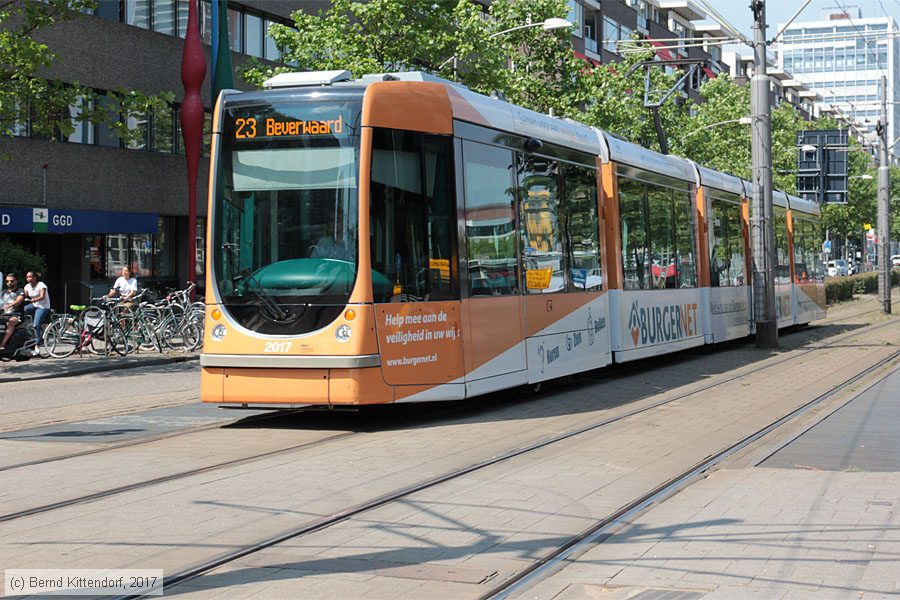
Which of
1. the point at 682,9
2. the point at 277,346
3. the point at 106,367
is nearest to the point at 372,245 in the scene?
the point at 277,346

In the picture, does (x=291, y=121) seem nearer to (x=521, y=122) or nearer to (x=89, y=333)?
(x=521, y=122)

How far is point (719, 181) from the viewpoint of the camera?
74.1 ft

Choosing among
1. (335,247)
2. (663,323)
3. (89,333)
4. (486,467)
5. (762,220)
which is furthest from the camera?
(762,220)

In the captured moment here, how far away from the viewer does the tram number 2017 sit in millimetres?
11070

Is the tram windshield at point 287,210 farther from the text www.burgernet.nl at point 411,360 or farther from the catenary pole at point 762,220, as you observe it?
the catenary pole at point 762,220

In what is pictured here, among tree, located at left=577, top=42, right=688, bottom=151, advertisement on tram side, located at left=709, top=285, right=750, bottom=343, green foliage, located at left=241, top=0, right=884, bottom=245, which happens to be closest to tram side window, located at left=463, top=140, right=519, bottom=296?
advertisement on tram side, located at left=709, top=285, right=750, bottom=343

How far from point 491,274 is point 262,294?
258cm

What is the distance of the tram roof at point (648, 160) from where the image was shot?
55.1 feet

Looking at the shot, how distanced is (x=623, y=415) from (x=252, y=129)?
4.71 metres

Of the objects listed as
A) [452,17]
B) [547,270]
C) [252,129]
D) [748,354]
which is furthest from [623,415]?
[452,17]

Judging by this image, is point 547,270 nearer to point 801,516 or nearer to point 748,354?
point 801,516

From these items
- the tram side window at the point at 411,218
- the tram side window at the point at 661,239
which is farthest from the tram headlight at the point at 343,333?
the tram side window at the point at 661,239

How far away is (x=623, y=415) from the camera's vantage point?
12406mm

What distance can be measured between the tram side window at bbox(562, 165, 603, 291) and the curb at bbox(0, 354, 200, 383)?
859 cm
